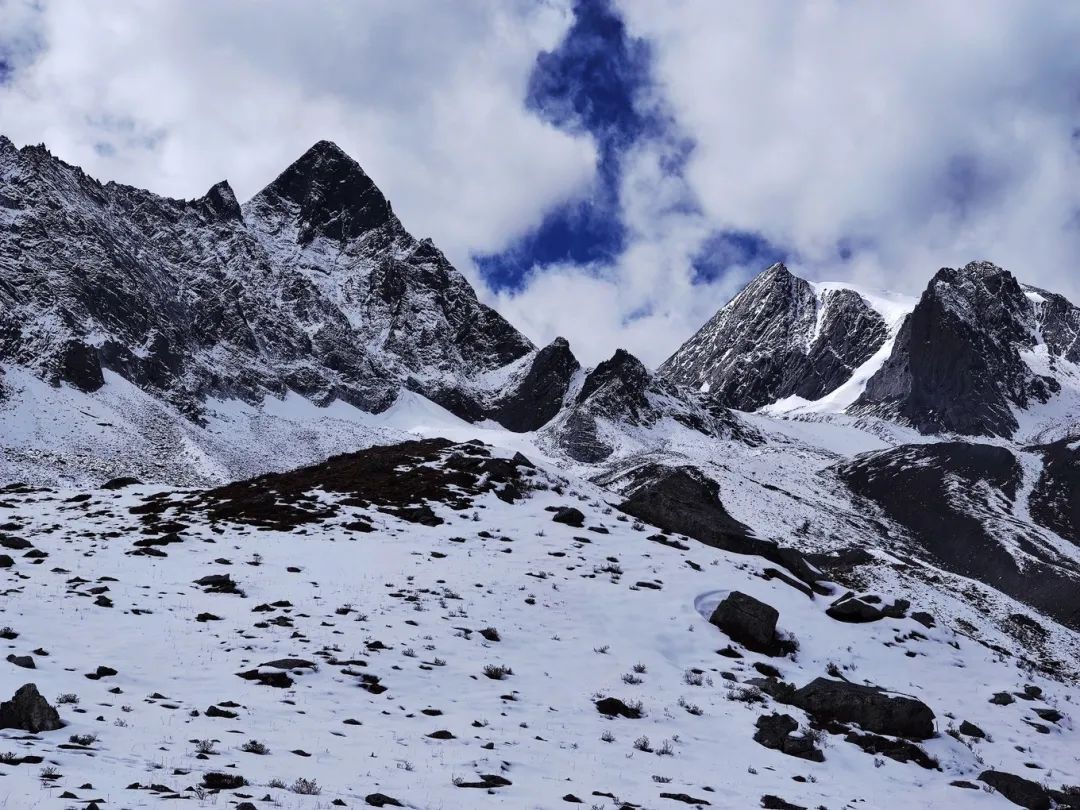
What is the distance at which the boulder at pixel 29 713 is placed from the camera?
424 inches

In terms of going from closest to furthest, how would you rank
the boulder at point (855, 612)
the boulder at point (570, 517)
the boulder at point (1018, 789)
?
1. the boulder at point (1018, 789)
2. the boulder at point (855, 612)
3. the boulder at point (570, 517)

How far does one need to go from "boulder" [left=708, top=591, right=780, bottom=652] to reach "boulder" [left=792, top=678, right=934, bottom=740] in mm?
3117

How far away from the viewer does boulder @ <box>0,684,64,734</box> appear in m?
10.8

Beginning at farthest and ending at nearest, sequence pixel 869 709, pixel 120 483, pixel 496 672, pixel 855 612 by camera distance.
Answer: pixel 120 483
pixel 855 612
pixel 869 709
pixel 496 672

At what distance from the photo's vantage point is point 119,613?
17.1 m

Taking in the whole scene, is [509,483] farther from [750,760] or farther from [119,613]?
[750,760]

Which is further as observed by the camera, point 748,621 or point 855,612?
point 855,612

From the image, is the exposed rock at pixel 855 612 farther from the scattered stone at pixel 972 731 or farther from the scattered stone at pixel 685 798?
the scattered stone at pixel 685 798

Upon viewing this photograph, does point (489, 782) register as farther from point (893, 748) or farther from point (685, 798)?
point (893, 748)

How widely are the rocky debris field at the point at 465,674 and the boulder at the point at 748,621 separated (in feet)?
0.19

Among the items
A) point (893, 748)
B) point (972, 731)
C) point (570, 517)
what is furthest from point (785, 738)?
point (570, 517)

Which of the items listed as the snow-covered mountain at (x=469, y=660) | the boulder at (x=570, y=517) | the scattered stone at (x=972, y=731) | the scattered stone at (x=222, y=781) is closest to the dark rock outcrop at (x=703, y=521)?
the snow-covered mountain at (x=469, y=660)

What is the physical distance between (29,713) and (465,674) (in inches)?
304

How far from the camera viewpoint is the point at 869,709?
16891 millimetres
